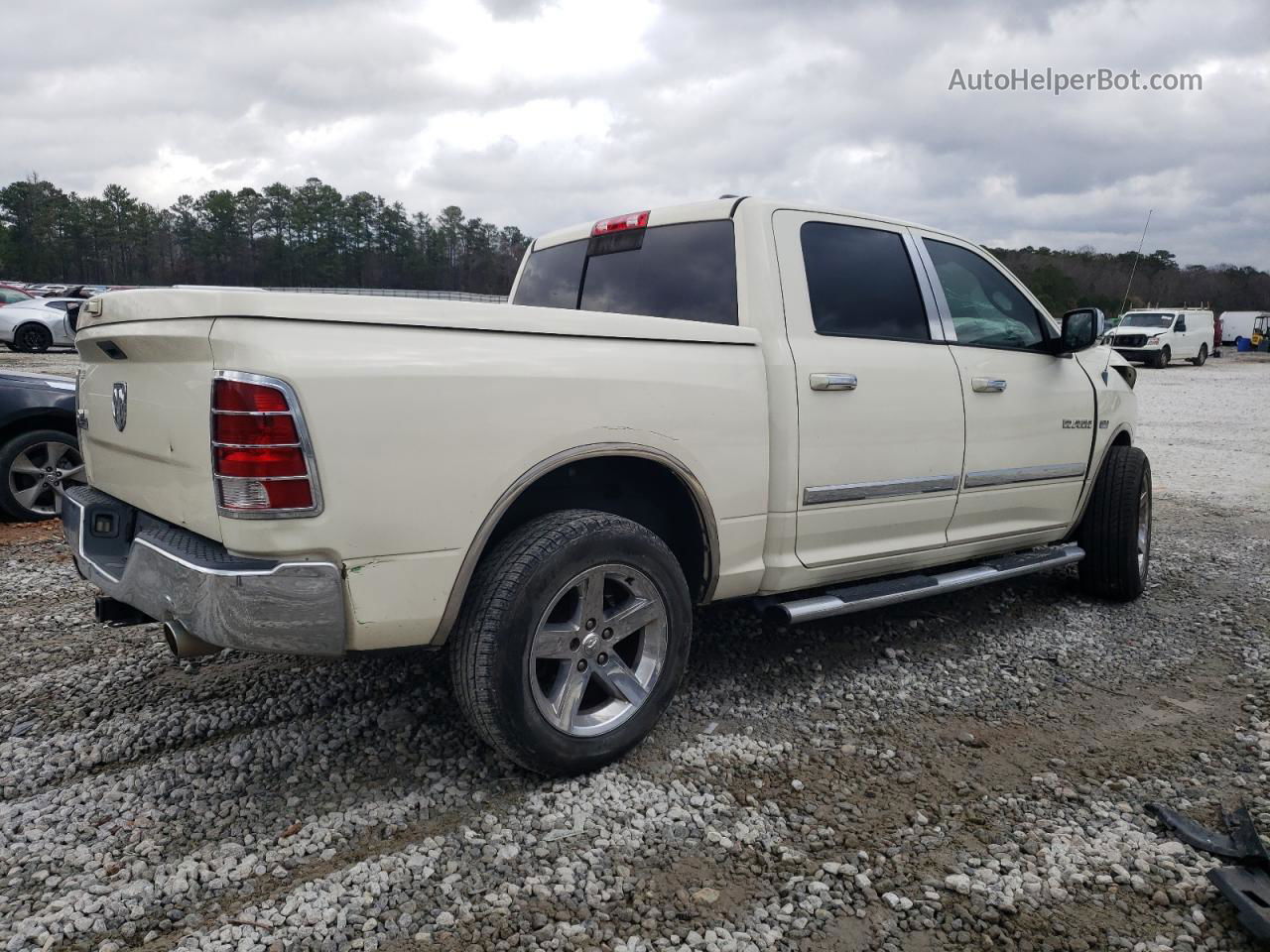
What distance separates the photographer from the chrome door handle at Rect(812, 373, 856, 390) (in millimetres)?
3271

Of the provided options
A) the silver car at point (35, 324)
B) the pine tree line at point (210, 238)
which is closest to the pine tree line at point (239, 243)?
the pine tree line at point (210, 238)

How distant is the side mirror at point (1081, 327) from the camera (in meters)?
4.32

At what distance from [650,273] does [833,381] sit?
93cm

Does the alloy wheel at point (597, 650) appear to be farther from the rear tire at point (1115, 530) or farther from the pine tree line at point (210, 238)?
the pine tree line at point (210, 238)

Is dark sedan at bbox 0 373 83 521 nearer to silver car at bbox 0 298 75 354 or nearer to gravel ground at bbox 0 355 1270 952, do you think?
gravel ground at bbox 0 355 1270 952

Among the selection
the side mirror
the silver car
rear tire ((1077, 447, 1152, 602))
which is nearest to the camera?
the side mirror

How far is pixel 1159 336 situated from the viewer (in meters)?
29.8

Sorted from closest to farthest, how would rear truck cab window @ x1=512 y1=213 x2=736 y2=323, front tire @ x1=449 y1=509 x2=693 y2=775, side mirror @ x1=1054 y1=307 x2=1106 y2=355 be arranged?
front tire @ x1=449 y1=509 x2=693 y2=775 < rear truck cab window @ x1=512 y1=213 x2=736 y2=323 < side mirror @ x1=1054 y1=307 x2=1106 y2=355

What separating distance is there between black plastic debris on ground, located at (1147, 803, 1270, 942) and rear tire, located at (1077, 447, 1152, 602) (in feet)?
7.31

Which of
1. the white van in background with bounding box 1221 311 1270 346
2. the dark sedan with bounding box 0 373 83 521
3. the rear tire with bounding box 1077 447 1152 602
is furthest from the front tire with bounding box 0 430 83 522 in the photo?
the white van in background with bounding box 1221 311 1270 346

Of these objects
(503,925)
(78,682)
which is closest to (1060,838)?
(503,925)

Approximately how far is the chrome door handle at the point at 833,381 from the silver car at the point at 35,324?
2137 cm

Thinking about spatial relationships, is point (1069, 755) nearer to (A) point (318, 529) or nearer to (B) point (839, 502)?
(B) point (839, 502)

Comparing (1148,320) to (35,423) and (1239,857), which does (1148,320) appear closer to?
(1239,857)
